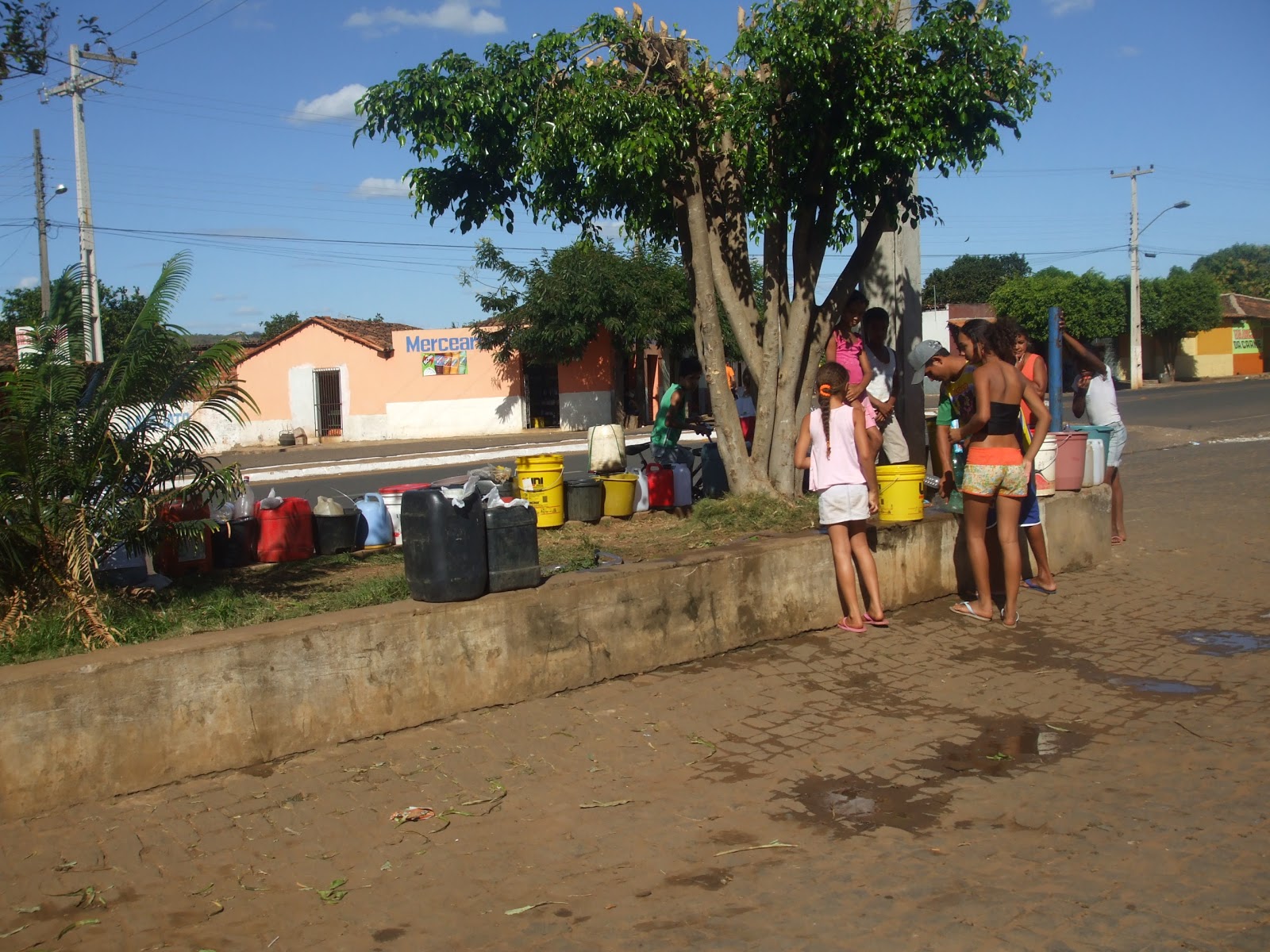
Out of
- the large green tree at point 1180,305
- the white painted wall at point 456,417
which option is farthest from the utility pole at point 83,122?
the large green tree at point 1180,305

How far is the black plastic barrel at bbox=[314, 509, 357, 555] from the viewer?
8180 mm

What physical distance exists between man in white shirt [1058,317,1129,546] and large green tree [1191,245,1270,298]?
52733 mm

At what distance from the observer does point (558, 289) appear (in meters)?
33.0

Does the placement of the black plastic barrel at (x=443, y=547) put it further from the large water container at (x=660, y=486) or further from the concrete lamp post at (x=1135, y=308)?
the concrete lamp post at (x=1135, y=308)

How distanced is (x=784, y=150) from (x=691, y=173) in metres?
0.79

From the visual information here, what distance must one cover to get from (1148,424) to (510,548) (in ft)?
70.6

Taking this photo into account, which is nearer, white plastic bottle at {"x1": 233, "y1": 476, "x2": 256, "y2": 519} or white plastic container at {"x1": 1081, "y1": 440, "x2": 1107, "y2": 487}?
white plastic bottle at {"x1": 233, "y1": 476, "x2": 256, "y2": 519}

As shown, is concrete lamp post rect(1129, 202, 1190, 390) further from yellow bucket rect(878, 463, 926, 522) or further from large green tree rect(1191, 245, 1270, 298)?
yellow bucket rect(878, 463, 926, 522)

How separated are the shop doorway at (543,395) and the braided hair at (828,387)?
30.0 meters

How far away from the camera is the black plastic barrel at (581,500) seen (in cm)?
918

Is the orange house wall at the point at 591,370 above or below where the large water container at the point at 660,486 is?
above

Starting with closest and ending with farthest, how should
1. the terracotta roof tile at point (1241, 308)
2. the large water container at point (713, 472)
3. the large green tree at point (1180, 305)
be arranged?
the large water container at point (713, 472) → the large green tree at point (1180, 305) → the terracotta roof tile at point (1241, 308)

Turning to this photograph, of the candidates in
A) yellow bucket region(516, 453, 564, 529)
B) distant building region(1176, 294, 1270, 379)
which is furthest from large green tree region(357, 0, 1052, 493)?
distant building region(1176, 294, 1270, 379)

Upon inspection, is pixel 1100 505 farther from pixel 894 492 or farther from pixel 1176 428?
pixel 1176 428
